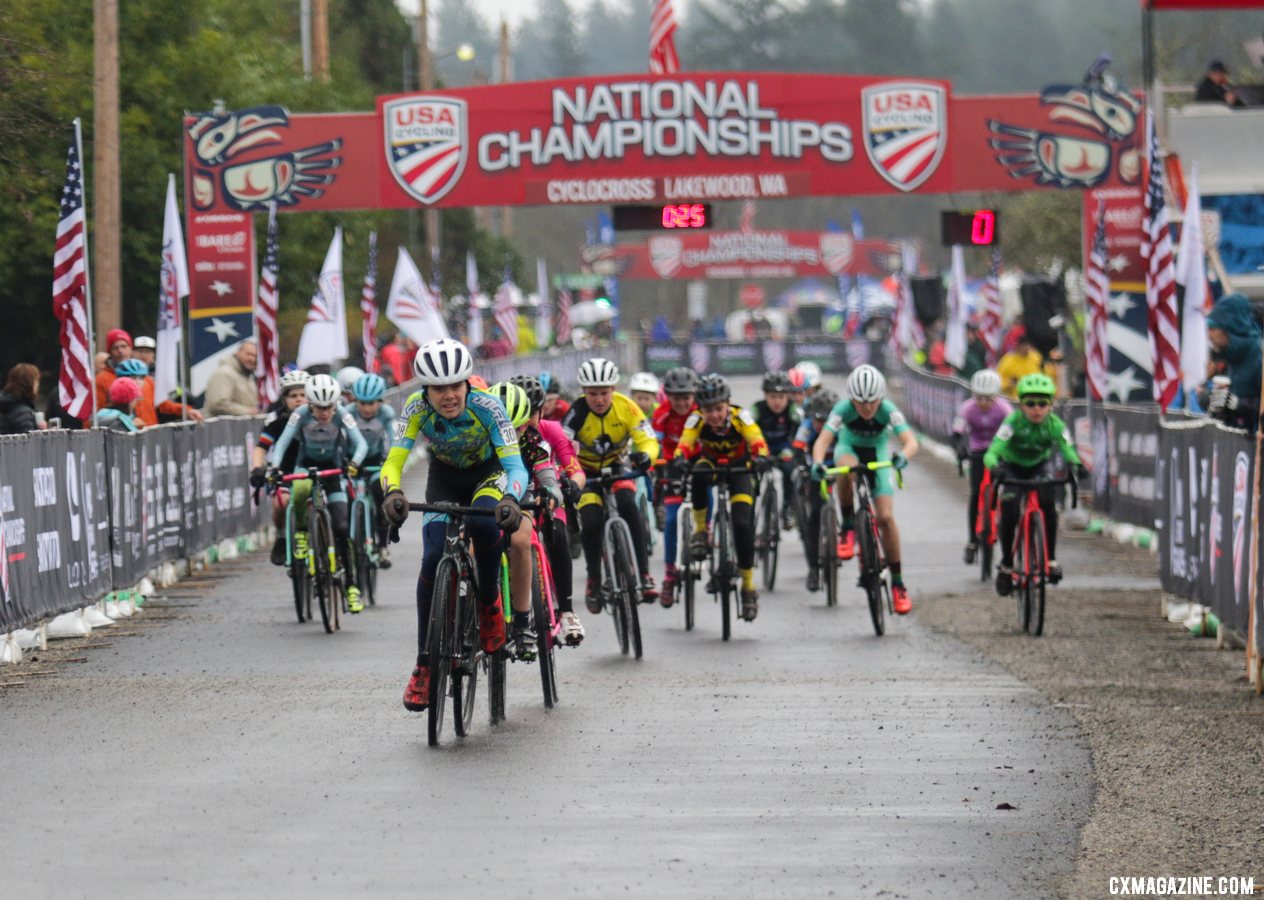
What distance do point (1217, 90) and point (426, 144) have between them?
10417mm

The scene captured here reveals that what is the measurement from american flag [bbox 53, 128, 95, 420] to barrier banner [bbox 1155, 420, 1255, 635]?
840cm

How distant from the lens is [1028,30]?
12531 cm

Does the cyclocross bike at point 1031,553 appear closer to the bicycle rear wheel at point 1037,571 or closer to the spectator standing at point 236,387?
the bicycle rear wheel at point 1037,571

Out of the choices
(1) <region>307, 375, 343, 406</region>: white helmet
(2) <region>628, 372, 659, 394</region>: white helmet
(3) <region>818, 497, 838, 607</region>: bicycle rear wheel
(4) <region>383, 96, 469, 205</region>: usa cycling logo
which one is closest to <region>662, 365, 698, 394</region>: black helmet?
(3) <region>818, 497, 838, 607</region>: bicycle rear wheel

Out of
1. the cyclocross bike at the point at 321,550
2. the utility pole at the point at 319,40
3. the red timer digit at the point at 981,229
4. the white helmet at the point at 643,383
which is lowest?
the cyclocross bike at the point at 321,550

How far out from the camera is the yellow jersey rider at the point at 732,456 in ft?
52.3

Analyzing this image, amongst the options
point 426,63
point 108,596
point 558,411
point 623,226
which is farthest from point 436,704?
point 426,63

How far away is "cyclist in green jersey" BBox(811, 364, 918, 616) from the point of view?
16.6m

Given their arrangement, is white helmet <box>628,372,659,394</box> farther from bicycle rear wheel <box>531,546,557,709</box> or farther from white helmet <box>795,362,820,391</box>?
bicycle rear wheel <box>531,546,557,709</box>

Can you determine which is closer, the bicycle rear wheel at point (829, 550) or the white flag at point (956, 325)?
the bicycle rear wheel at point (829, 550)

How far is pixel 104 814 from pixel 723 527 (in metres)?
7.71

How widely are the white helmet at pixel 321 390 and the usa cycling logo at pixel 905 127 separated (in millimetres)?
15984

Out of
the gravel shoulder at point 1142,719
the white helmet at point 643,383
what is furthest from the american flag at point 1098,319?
the white helmet at point 643,383

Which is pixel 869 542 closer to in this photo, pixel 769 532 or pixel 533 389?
pixel 769 532
